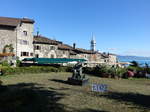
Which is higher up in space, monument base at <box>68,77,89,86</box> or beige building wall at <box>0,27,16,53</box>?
beige building wall at <box>0,27,16,53</box>

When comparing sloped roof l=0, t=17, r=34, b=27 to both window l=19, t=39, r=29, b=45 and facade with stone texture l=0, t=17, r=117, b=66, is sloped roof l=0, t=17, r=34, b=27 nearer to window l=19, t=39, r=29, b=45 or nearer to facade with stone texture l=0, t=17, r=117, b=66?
facade with stone texture l=0, t=17, r=117, b=66

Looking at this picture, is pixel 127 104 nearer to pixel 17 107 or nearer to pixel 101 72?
pixel 17 107

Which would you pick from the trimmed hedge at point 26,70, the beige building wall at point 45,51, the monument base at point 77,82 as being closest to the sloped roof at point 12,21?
the beige building wall at point 45,51

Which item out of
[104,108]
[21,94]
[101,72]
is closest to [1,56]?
[101,72]

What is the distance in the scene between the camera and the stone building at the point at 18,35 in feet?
→ 158

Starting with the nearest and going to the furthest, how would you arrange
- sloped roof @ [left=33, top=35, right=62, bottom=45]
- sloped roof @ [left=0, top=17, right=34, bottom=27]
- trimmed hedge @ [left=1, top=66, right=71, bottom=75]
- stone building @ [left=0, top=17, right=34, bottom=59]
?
1. trimmed hedge @ [left=1, top=66, right=71, bottom=75]
2. stone building @ [left=0, top=17, right=34, bottom=59]
3. sloped roof @ [left=0, top=17, right=34, bottom=27]
4. sloped roof @ [left=33, top=35, right=62, bottom=45]

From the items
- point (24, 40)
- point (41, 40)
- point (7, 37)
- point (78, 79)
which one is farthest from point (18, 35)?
point (78, 79)

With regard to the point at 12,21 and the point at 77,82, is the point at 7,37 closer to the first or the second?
the point at 12,21

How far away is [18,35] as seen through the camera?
165ft

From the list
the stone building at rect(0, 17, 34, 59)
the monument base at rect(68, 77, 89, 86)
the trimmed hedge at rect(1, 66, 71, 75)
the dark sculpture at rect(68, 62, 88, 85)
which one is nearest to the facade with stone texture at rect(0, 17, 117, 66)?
the stone building at rect(0, 17, 34, 59)

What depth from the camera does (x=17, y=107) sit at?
10562mm

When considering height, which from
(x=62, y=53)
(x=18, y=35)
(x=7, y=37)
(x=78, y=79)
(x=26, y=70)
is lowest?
(x=78, y=79)

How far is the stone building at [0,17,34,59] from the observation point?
1893 inches

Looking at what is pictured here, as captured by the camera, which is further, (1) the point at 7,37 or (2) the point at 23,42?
(2) the point at 23,42
